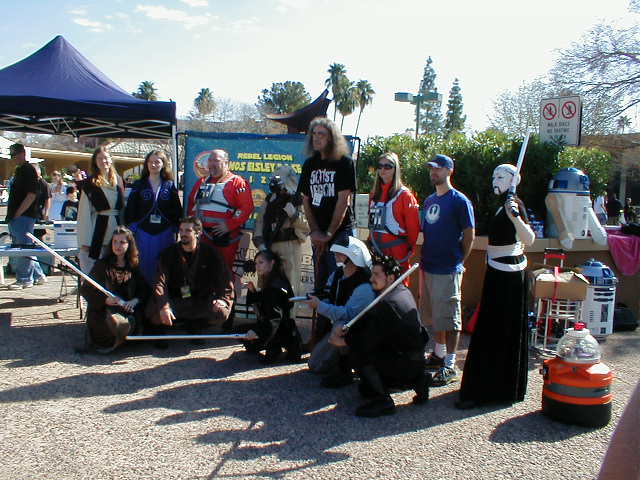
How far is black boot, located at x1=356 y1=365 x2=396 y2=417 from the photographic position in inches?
160

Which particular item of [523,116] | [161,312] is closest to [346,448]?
[161,312]

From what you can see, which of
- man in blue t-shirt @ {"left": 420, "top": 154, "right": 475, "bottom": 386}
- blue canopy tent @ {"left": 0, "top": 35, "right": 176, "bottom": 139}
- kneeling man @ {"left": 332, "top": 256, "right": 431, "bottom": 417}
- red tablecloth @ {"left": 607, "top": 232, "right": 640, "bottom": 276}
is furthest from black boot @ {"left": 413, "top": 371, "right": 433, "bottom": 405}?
red tablecloth @ {"left": 607, "top": 232, "right": 640, "bottom": 276}

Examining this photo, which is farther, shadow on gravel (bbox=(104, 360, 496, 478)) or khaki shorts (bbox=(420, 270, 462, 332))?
khaki shorts (bbox=(420, 270, 462, 332))

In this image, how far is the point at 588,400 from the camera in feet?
12.8

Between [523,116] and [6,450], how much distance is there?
95.2 feet

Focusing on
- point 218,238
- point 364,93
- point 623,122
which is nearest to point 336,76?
point 364,93

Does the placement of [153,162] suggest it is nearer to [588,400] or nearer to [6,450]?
[6,450]

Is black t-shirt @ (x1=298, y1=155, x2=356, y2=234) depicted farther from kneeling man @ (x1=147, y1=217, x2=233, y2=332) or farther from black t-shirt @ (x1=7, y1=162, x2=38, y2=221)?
black t-shirt @ (x1=7, y1=162, x2=38, y2=221)

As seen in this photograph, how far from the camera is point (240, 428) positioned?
151 inches

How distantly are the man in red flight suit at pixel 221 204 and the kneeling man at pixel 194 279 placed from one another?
345 mm

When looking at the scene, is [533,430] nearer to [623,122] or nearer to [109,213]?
[109,213]

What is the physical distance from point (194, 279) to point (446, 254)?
2.53 metres

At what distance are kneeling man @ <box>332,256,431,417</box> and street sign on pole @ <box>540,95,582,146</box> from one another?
4.43m

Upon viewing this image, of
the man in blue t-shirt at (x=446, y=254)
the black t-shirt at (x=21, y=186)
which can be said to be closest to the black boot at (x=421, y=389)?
the man in blue t-shirt at (x=446, y=254)
